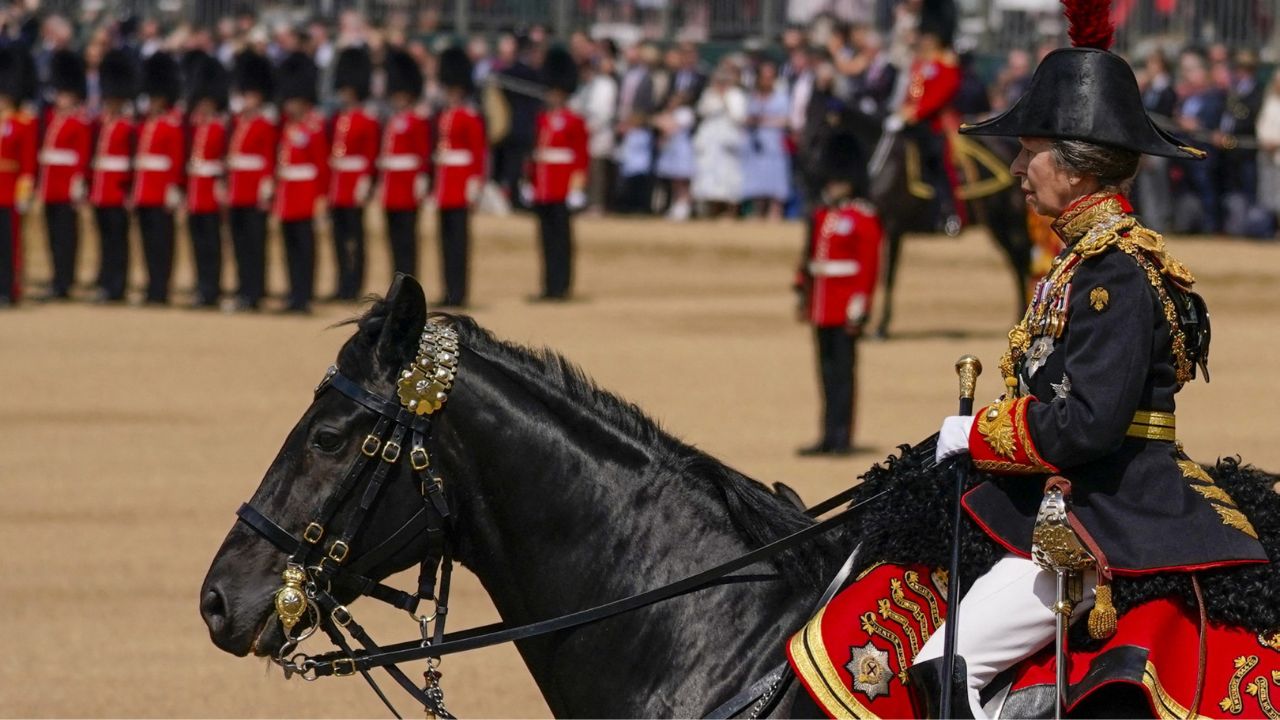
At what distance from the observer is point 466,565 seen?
151 inches

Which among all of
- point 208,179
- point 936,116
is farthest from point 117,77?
point 936,116

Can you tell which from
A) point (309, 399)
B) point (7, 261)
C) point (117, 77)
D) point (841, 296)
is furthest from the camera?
point (117, 77)

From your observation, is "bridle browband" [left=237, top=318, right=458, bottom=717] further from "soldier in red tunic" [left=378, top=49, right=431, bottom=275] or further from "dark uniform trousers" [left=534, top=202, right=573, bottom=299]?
"dark uniform trousers" [left=534, top=202, right=573, bottom=299]

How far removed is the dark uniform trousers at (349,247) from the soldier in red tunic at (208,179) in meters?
1.00

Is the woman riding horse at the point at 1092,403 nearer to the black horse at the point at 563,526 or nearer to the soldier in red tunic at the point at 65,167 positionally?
the black horse at the point at 563,526

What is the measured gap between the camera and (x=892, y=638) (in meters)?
3.54

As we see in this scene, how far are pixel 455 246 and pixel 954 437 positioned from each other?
14460 millimetres

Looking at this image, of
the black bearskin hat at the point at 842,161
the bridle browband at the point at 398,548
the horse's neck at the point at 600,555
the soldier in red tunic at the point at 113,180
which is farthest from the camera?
the soldier in red tunic at the point at 113,180

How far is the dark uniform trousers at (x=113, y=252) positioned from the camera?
18.3 m

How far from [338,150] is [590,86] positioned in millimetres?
6755

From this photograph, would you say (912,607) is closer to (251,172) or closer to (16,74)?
(251,172)

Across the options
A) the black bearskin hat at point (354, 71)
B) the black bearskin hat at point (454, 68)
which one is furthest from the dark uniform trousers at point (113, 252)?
the black bearskin hat at point (454, 68)

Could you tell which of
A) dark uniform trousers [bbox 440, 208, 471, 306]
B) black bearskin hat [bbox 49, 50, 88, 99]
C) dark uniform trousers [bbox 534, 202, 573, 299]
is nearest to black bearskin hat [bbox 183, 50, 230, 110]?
black bearskin hat [bbox 49, 50, 88, 99]

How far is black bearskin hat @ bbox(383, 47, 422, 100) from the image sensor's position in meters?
18.0
